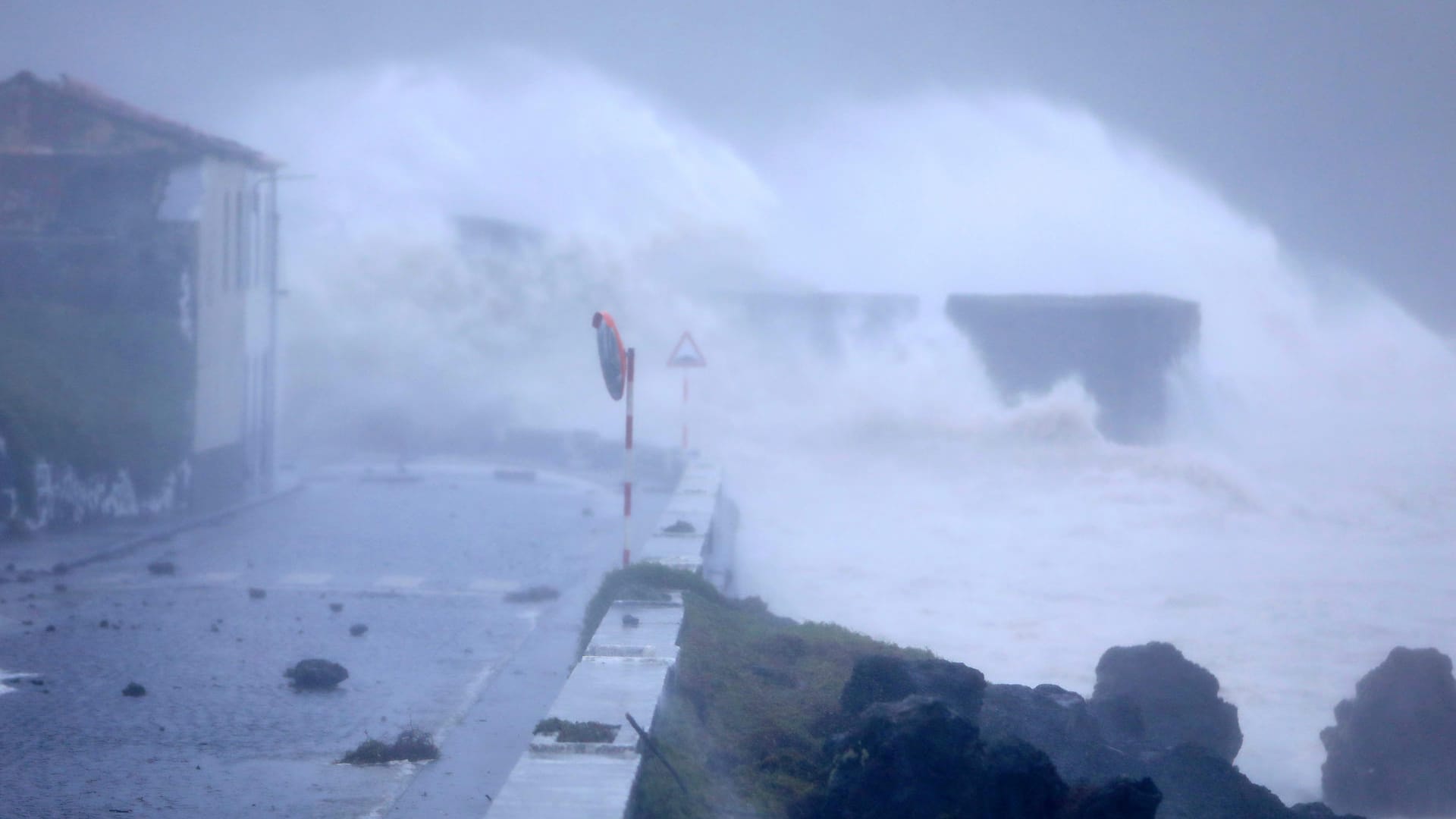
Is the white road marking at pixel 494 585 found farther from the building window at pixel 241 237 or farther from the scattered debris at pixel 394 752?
the building window at pixel 241 237

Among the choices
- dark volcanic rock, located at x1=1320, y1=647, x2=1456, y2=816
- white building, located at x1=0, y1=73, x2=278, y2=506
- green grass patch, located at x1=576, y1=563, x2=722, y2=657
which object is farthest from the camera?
white building, located at x1=0, y1=73, x2=278, y2=506

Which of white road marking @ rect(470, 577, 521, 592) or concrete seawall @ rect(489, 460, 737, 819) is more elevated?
concrete seawall @ rect(489, 460, 737, 819)

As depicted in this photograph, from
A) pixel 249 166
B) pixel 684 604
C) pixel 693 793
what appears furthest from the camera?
pixel 249 166

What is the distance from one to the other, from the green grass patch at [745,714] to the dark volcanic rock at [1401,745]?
334 cm

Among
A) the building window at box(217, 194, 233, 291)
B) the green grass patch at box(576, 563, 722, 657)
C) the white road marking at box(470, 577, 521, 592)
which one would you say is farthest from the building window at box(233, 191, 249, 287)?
the green grass patch at box(576, 563, 722, 657)

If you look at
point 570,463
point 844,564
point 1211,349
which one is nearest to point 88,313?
point 570,463

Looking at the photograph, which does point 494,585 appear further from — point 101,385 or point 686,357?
point 101,385

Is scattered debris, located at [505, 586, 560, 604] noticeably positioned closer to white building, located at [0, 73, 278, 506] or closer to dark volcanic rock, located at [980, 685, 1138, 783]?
dark volcanic rock, located at [980, 685, 1138, 783]

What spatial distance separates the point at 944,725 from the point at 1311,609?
11.0 meters

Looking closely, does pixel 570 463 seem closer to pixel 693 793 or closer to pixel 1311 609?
pixel 1311 609

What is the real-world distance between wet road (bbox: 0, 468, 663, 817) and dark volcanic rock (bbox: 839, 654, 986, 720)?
6.97 ft

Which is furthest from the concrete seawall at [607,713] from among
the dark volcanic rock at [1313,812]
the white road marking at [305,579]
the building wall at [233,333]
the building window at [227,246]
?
the building window at [227,246]

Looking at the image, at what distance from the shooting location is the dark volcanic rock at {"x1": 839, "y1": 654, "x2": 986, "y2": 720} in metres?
7.10

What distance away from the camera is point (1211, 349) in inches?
1614
